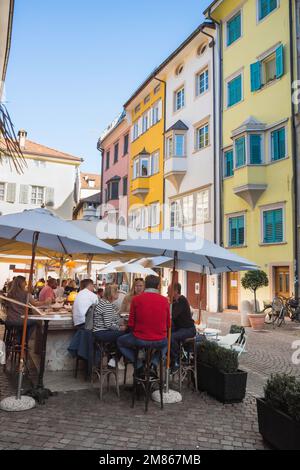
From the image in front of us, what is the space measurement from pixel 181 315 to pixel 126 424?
2344 mm

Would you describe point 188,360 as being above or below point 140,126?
below

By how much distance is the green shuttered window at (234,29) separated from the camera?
23.1 metres

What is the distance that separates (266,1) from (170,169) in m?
10.7

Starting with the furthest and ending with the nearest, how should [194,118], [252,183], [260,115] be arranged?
1. [194,118]
2. [260,115]
3. [252,183]

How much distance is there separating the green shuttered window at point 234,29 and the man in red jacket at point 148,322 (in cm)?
2144

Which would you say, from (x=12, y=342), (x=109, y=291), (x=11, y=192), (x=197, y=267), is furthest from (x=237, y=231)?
(x=11, y=192)

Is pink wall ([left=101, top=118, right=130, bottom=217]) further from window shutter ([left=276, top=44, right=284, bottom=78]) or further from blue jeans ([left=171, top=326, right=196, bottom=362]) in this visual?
blue jeans ([left=171, top=326, right=196, bottom=362])

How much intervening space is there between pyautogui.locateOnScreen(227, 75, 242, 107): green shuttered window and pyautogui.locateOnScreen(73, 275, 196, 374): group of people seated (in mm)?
17700

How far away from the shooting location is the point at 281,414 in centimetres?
423

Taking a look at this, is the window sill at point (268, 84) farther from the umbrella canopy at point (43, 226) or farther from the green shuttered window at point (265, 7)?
the umbrella canopy at point (43, 226)

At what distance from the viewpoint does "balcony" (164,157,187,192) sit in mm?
26984

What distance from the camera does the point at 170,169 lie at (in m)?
27.3

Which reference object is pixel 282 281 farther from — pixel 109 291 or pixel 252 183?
pixel 109 291

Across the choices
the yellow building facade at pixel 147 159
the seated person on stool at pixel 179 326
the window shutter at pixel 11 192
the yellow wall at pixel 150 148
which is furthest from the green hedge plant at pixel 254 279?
the window shutter at pixel 11 192
